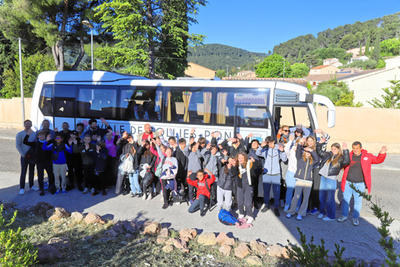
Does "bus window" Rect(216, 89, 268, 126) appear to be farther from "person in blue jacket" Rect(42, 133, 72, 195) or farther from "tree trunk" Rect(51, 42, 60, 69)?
"tree trunk" Rect(51, 42, 60, 69)

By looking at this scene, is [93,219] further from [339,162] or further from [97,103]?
[339,162]

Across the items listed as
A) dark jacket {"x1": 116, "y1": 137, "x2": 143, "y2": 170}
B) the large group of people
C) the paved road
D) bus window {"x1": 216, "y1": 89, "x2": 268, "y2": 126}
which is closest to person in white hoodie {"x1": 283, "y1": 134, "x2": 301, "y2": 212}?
the large group of people

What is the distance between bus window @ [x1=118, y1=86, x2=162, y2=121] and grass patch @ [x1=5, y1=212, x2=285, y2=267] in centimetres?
412

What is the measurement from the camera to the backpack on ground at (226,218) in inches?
244

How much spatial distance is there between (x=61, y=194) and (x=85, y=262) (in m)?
4.04

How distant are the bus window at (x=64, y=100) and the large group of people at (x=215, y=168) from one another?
5.39ft

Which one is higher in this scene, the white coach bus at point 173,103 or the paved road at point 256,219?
A: the white coach bus at point 173,103

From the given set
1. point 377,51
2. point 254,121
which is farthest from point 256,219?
point 377,51

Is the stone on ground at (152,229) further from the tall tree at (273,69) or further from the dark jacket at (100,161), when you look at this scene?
the tall tree at (273,69)

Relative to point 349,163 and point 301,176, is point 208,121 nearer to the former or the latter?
point 301,176

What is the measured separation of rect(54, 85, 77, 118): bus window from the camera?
10039 mm

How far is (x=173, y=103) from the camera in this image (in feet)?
29.5

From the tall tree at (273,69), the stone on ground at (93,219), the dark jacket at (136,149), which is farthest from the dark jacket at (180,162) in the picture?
the tall tree at (273,69)

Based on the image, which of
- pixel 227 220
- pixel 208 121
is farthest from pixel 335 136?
pixel 227 220
